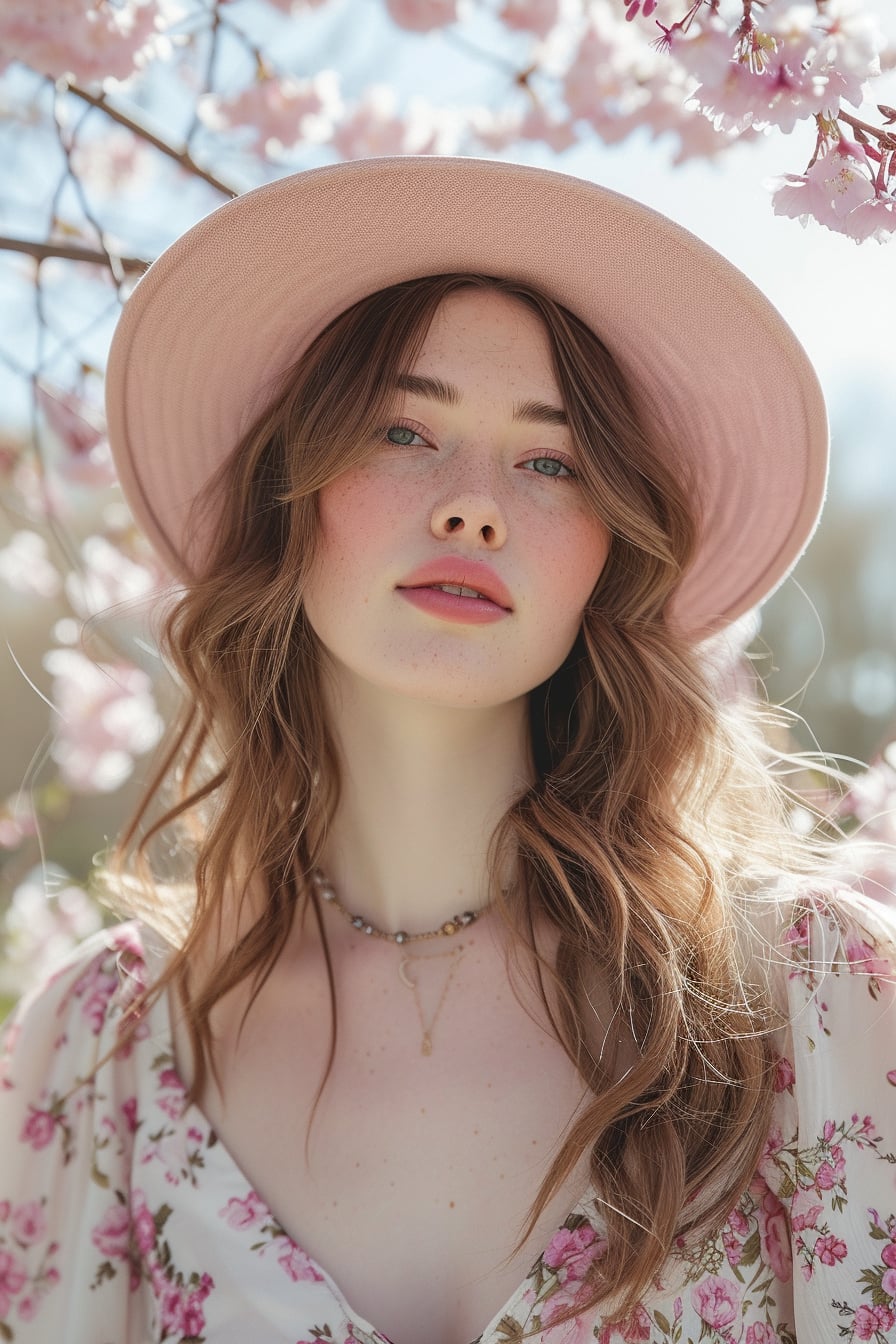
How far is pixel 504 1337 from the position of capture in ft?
4.43

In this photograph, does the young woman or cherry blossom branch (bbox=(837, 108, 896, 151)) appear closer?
cherry blossom branch (bbox=(837, 108, 896, 151))

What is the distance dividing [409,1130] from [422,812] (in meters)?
0.39

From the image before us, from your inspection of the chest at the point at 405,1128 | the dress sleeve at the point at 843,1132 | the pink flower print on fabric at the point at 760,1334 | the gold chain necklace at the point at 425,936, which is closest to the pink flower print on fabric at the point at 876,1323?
the dress sleeve at the point at 843,1132

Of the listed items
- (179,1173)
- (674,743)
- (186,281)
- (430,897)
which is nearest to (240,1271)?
(179,1173)

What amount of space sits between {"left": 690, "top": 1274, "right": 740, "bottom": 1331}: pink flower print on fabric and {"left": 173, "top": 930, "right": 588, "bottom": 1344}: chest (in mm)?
161

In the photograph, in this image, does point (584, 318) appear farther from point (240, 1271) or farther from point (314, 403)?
point (240, 1271)

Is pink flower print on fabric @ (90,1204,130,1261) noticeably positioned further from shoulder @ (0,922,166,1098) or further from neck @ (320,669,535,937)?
neck @ (320,669,535,937)

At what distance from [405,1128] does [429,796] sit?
410 mm

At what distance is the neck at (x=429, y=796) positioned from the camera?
1.67 m

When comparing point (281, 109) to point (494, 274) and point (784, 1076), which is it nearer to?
point (494, 274)

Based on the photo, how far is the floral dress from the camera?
1.35 metres

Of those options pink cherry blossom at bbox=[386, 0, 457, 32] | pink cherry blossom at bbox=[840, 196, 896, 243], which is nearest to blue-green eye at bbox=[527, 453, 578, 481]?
pink cherry blossom at bbox=[840, 196, 896, 243]

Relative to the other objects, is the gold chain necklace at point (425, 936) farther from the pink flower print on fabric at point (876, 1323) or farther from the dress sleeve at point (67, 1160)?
the pink flower print on fabric at point (876, 1323)

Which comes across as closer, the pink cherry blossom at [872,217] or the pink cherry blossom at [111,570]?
the pink cherry blossom at [872,217]
